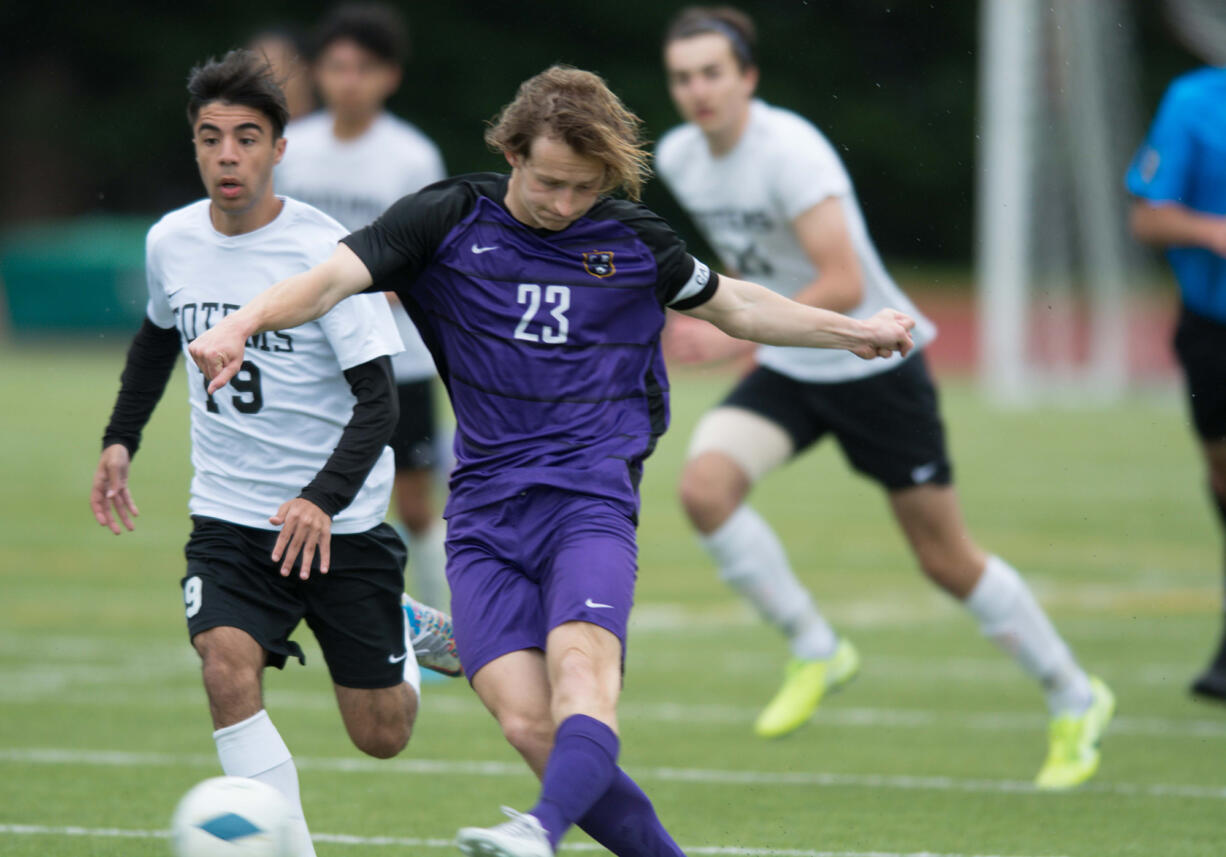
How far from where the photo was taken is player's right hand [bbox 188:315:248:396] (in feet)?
11.8

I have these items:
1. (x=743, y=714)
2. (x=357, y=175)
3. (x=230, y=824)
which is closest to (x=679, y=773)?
(x=743, y=714)

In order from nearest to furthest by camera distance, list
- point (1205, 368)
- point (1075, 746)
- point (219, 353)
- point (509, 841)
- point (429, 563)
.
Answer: point (509, 841) → point (219, 353) → point (1075, 746) → point (1205, 368) → point (429, 563)

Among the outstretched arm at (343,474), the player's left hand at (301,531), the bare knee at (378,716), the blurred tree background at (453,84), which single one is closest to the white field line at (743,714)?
the bare knee at (378,716)

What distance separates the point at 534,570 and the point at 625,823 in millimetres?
625

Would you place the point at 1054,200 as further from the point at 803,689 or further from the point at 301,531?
the point at 301,531

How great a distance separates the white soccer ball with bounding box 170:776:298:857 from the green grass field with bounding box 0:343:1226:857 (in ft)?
3.76

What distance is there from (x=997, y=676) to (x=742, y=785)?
253cm

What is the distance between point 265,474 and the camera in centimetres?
433

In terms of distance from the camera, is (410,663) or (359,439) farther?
(410,663)

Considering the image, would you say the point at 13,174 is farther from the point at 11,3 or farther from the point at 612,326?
the point at 612,326

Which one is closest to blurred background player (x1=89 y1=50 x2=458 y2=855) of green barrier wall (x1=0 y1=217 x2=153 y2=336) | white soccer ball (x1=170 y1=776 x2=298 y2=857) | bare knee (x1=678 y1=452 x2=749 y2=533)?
white soccer ball (x1=170 y1=776 x2=298 y2=857)

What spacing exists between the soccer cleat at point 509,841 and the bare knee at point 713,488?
2961 mm

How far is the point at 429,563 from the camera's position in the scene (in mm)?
8078

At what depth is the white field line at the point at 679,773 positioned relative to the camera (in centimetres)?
552
